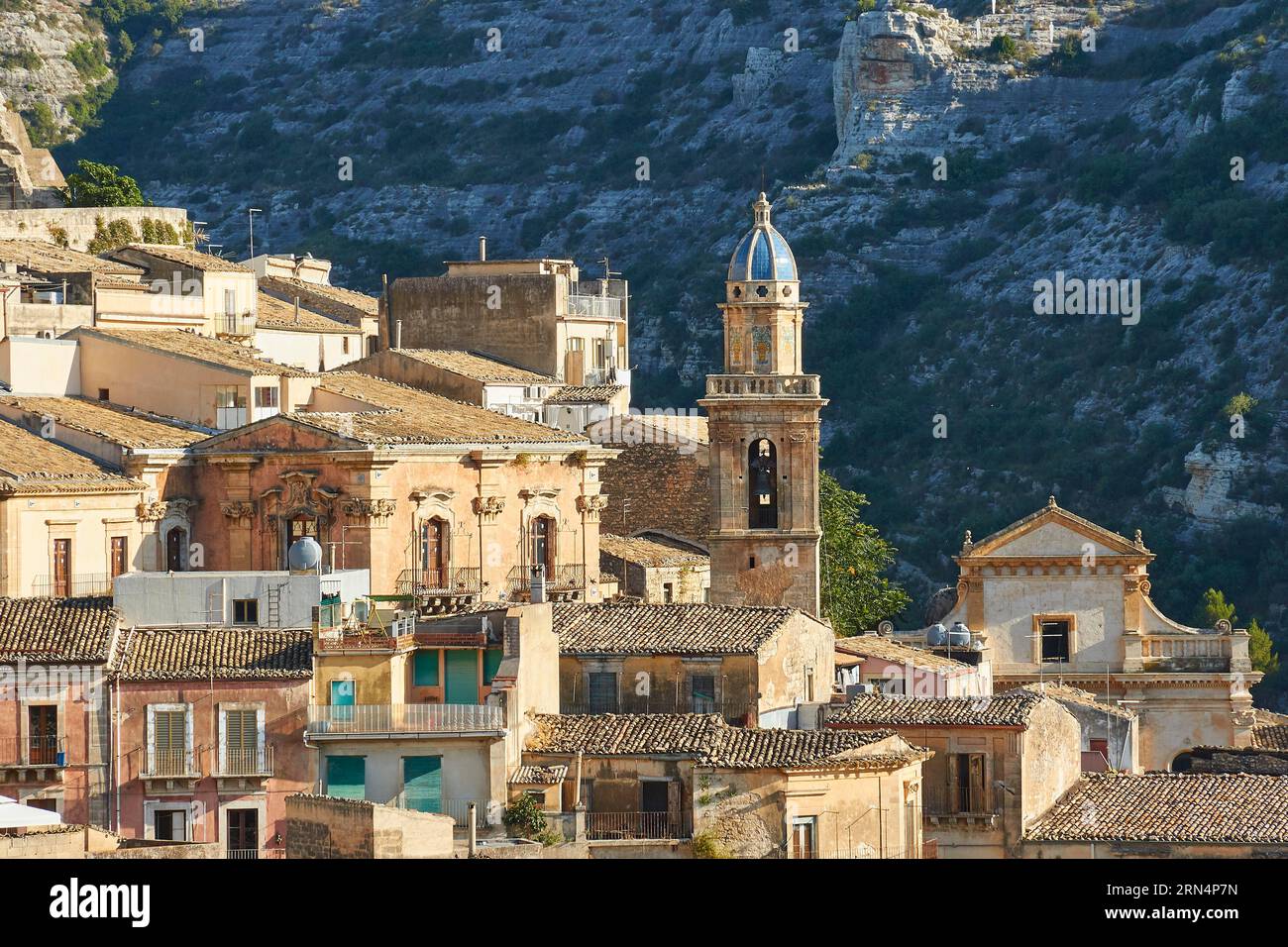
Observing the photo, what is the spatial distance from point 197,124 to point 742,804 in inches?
5723

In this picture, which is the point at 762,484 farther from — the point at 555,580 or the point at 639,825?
the point at 639,825

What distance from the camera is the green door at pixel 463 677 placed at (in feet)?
155

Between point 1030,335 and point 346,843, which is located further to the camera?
point 1030,335

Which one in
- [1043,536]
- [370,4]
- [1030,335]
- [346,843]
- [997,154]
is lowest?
[346,843]

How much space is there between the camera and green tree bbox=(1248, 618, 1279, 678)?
86.4 m

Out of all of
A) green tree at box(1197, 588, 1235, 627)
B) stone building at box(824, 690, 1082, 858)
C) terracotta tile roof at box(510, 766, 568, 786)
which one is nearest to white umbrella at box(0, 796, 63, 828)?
terracotta tile roof at box(510, 766, 568, 786)

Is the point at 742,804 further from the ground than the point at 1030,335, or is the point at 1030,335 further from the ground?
the point at 1030,335

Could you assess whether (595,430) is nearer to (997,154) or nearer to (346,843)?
(346,843)

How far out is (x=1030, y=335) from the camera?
430 feet

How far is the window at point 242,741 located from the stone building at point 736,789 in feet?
12.8

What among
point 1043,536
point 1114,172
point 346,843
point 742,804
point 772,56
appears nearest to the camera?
point 346,843

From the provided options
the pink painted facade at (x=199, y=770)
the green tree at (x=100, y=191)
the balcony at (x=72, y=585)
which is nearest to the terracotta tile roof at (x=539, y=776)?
the pink painted facade at (x=199, y=770)
